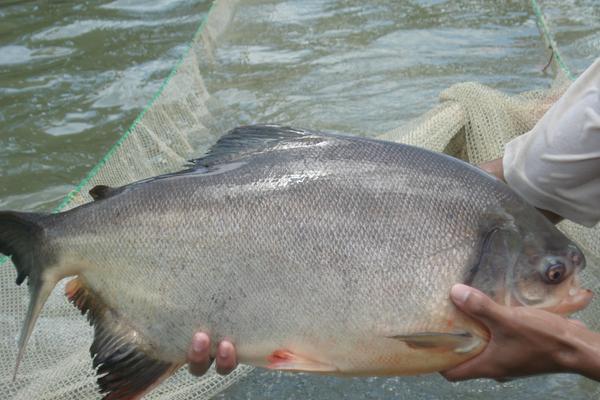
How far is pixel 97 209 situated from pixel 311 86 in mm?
4962

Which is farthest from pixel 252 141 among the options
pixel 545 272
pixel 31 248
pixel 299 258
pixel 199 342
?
pixel 545 272

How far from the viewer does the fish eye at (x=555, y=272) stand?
2.12 metres

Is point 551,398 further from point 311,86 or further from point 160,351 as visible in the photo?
point 311,86

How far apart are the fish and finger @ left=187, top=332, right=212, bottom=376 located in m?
0.03

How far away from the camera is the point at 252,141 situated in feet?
7.81

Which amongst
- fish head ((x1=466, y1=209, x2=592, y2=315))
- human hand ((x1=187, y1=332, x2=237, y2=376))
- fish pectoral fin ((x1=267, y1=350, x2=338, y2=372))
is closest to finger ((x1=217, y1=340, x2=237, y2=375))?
human hand ((x1=187, y1=332, x2=237, y2=376))

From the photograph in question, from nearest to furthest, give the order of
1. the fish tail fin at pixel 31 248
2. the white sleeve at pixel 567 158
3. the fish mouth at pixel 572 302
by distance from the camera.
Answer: the fish mouth at pixel 572 302
the fish tail fin at pixel 31 248
the white sleeve at pixel 567 158

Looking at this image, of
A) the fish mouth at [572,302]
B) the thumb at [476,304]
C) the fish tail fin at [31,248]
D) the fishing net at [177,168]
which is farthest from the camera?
the fishing net at [177,168]

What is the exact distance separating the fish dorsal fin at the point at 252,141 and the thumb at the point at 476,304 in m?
0.64

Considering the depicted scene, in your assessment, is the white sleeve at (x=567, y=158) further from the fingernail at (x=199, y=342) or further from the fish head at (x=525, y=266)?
the fingernail at (x=199, y=342)

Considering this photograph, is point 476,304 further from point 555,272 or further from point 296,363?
point 296,363

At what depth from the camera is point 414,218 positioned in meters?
2.18

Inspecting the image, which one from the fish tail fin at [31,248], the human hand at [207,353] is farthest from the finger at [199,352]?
the fish tail fin at [31,248]

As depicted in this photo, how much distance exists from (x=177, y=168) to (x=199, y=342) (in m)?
2.63
